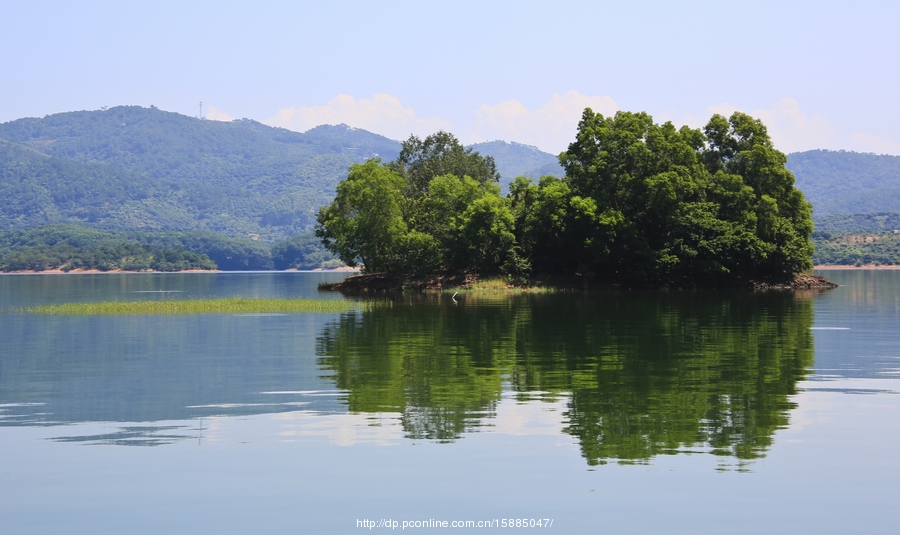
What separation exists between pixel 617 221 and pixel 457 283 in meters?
19.0

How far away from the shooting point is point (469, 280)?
359 ft

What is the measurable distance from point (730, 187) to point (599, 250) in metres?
16.7

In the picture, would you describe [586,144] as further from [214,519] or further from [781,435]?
[214,519]

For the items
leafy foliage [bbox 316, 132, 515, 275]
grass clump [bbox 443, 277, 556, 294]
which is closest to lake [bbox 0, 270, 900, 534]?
grass clump [bbox 443, 277, 556, 294]

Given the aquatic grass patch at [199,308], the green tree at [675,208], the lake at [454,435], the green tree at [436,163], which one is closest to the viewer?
the lake at [454,435]

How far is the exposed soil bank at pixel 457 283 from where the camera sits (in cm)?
10656

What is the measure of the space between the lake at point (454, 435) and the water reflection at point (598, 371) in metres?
0.14

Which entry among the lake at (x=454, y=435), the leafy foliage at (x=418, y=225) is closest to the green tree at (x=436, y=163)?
the leafy foliage at (x=418, y=225)

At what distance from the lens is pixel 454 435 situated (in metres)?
21.6

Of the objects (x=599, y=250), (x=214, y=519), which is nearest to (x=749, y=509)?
(x=214, y=519)

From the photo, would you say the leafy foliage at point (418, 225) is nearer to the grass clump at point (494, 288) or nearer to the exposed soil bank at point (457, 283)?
the exposed soil bank at point (457, 283)

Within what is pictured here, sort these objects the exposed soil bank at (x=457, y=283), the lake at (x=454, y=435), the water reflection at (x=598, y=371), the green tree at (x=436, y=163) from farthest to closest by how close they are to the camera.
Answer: the green tree at (x=436, y=163) < the exposed soil bank at (x=457, y=283) < the water reflection at (x=598, y=371) < the lake at (x=454, y=435)

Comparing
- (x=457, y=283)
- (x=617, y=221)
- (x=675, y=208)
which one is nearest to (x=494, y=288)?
(x=457, y=283)

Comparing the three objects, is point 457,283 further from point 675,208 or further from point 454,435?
point 454,435
